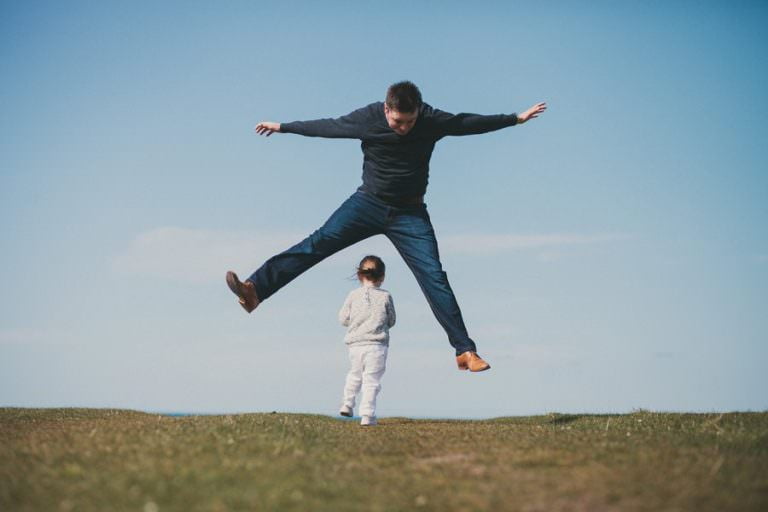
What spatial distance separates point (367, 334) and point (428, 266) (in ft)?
6.01

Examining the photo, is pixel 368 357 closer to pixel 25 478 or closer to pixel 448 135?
pixel 448 135

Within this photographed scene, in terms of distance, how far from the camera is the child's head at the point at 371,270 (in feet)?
42.5

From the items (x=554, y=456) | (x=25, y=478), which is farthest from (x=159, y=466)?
(x=554, y=456)

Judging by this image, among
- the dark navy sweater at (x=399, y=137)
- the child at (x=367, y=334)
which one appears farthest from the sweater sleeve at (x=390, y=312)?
the dark navy sweater at (x=399, y=137)

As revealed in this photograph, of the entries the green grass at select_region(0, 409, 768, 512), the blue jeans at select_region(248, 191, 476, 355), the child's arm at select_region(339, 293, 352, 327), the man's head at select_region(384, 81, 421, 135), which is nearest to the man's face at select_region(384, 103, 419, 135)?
the man's head at select_region(384, 81, 421, 135)

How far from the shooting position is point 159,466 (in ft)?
19.5

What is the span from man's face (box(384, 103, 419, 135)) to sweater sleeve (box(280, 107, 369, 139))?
46 cm

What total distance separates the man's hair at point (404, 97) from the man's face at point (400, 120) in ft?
0.19

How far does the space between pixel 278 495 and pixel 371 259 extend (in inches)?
316

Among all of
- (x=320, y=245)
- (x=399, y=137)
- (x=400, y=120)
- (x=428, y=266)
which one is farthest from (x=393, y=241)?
(x=400, y=120)

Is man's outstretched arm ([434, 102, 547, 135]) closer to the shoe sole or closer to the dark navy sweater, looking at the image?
the dark navy sweater

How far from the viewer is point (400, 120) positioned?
36.0 ft

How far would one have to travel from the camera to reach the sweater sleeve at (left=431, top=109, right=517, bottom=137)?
1140 cm

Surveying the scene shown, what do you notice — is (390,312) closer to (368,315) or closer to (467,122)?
(368,315)
